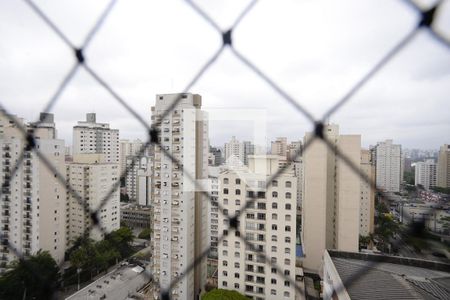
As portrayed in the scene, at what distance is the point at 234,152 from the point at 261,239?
1816mm

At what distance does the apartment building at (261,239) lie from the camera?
12.7 ft

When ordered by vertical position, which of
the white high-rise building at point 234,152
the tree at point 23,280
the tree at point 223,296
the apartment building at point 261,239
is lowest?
the tree at point 23,280

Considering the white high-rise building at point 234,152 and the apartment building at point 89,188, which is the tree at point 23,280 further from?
the white high-rise building at point 234,152

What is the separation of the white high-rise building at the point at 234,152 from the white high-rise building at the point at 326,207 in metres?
2.60

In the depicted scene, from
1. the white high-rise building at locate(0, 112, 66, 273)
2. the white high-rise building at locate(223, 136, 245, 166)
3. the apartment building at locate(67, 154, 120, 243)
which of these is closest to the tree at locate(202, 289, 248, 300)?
the white high-rise building at locate(223, 136, 245, 166)

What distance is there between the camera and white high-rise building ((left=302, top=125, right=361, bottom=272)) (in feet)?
18.0

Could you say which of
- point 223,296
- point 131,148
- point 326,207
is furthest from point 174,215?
point 326,207

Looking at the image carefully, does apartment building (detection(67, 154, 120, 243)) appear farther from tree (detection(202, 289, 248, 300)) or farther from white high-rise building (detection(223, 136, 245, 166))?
white high-rise building (detection(223, 136, 245, 166))

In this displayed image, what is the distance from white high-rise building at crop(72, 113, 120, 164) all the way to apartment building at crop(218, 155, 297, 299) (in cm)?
567

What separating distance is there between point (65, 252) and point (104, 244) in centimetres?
114

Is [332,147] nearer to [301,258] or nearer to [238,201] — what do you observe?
[238,201]

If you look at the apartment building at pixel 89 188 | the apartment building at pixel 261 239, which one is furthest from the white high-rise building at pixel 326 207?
the apartment building at pixel 89 188

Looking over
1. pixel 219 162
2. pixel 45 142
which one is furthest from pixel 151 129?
pixel 45 142

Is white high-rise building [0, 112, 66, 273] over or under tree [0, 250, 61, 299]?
over
